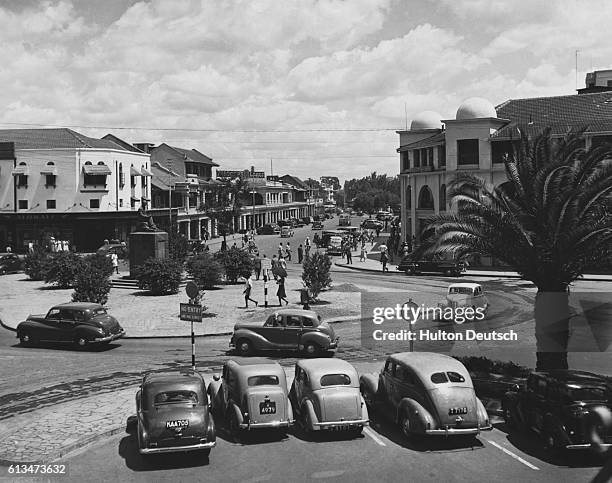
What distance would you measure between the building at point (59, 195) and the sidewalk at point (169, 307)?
24509 mm

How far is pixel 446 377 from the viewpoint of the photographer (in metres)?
14.0

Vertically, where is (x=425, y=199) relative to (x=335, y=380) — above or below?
above

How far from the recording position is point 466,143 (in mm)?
52031

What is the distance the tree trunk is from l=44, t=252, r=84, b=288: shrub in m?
27.8

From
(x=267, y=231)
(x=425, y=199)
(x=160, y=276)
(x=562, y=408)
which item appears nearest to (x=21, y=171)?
(x=267, y=231)

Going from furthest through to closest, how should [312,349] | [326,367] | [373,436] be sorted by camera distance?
[312,349] < [326,367] < [373,436]

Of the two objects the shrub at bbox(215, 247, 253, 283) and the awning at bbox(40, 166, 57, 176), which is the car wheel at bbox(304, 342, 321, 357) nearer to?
the shrub at bbox(215, 247, 253, 283)

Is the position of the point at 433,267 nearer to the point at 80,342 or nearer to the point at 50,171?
the point at 80,342

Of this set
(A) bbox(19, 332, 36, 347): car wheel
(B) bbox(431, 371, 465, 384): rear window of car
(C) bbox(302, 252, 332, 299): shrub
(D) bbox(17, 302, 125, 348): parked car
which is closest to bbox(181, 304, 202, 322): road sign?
(D) bbox(17, 302, 125, 348): parked car

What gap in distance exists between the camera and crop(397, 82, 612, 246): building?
50.0 m

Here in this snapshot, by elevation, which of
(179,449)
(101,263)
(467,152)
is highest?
(467,152)

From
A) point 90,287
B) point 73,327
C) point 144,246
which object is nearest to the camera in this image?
point 73,327

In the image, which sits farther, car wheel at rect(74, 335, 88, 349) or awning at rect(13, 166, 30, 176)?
awning at rect(13, 166, 30, 176)

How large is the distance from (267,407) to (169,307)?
18693mm
